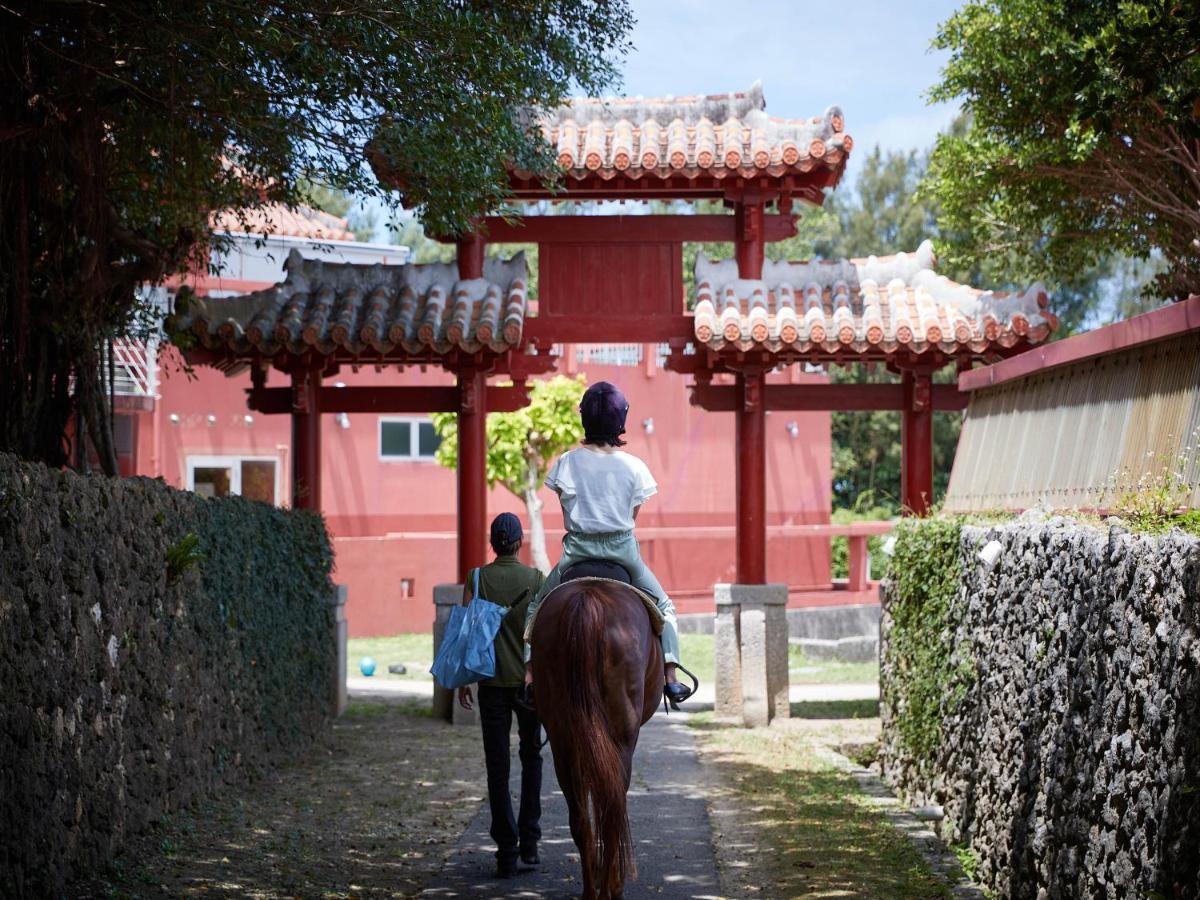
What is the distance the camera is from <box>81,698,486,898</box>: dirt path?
7457mm

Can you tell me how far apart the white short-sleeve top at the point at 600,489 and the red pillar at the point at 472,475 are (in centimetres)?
805

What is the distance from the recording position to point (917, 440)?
15398mm

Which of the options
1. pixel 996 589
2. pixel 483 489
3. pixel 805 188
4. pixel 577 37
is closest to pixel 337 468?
pixel 483 489

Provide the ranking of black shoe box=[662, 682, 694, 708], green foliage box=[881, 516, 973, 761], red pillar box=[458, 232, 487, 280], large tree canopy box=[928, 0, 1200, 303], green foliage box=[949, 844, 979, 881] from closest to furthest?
1. black shoe box=[662, 682, 694, 708]
2. green foliage box=[949, 844, 979, 881]
3. green foliage box=[881, 516, 973, 761]
4. large tree canopy box=[928, 0, 1200, 303]
5. red pillar box=[458, 232, 487, 280]

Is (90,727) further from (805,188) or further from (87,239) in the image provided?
(805,188)

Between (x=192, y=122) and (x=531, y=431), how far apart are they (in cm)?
1596

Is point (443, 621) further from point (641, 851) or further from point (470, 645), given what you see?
point (470, 645)

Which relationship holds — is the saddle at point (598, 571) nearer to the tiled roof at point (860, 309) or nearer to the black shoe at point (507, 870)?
the black shoe at point (507, 870)

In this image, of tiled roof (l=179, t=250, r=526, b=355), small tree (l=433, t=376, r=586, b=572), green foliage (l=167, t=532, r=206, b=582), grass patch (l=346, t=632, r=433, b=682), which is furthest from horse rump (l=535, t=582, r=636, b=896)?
small tree (l=433, t=376, r=586, b=572)

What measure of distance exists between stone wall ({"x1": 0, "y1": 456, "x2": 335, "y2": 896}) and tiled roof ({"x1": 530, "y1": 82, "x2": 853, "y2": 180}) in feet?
17.1

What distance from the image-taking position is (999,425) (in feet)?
32.9

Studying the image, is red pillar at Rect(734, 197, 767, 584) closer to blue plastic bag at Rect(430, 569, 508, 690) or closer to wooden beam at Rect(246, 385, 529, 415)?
wooden beam at Rect(246, 385, 529, 415)

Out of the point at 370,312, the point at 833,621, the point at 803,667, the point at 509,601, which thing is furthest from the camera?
the point at 833,621

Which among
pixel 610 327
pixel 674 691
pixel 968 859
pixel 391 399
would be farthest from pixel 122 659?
pixel 610 327
